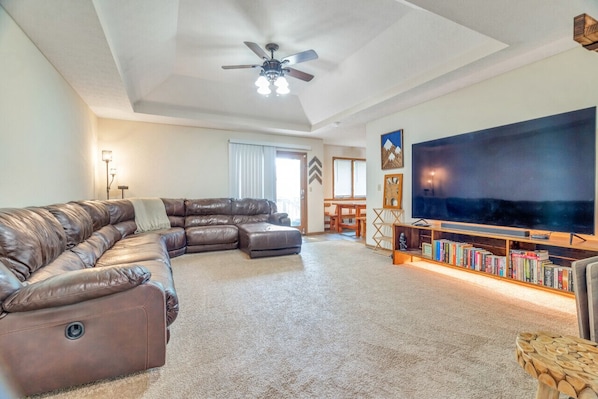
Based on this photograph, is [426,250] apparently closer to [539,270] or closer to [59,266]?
[539,270]

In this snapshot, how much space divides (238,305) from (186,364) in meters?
0.82

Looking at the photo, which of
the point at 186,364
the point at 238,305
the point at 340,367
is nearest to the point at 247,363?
the point at 186,364

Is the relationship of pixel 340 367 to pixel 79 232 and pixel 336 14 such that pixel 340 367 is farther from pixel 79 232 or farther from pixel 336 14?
pixel 336 14

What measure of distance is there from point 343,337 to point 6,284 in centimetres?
184

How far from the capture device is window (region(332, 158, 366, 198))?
7596 millimetres

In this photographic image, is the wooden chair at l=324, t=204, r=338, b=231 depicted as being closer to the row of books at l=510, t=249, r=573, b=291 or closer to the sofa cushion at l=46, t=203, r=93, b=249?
the row of books at l=510, t=249, r=573, b=291

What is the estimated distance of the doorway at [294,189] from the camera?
638 centimetres

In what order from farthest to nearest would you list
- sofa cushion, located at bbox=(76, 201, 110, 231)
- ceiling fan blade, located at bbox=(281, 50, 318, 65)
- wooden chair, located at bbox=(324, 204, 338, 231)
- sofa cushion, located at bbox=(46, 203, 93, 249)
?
1. wooden chair, located at bbox=(324, 204, 338, 231)
2. sofa cushion, located at bbox=(76, 201, 110, 231)
3. ceiling fan blade, located at bbox=(281, 50, 318, 65)
4. sofa cushion, located at bbox=(46, 203, 93, 249)

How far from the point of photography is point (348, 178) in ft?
25.6

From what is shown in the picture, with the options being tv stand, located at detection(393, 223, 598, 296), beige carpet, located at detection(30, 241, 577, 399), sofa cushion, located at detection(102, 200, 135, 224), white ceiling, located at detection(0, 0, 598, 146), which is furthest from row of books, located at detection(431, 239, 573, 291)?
sofa cushion, located at detection(102, 200, 135, 224)

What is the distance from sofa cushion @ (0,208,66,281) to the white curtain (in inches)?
149

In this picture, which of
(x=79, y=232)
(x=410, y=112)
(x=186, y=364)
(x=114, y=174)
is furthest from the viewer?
(x=114, y=174)

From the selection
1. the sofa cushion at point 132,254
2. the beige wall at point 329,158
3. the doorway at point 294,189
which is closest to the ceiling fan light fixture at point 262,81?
the sofa cushion at point 132,254

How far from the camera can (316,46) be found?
3326 millimetres
